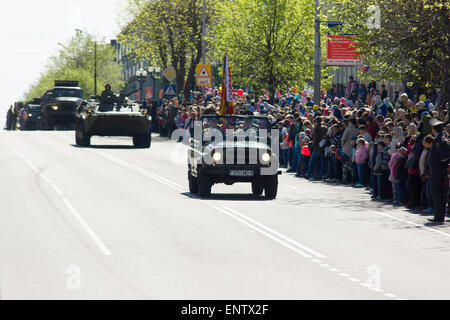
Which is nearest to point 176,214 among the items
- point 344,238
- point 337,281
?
point 344,238

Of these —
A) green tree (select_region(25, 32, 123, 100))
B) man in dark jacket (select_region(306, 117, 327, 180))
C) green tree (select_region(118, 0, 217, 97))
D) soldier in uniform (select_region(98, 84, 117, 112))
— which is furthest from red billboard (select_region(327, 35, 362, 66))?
green tree (select_region(25, 32, 123, 100))

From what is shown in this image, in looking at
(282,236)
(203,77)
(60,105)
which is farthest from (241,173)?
(60,105)

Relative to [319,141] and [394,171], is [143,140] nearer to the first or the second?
[319,141]

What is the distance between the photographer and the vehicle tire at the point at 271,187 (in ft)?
73.2

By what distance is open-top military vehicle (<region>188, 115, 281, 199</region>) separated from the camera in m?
21.8

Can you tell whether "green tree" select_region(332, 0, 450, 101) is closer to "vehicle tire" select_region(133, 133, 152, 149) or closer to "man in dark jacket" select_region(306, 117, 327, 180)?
"man in dark jacket" select_region(306, 117, 327, 180)

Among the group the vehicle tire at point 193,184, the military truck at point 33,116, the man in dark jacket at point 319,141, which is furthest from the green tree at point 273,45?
the military truck at point 33,116

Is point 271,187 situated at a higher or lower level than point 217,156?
lower

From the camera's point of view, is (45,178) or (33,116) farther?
(33,116)

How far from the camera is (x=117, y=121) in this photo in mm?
40469

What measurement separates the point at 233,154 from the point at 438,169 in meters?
4.73

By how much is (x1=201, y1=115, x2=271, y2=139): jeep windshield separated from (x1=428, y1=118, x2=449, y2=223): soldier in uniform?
482cm

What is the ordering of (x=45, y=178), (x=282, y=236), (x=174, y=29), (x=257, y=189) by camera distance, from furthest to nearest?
(x=174, y=29)
(x=45, y=178)
(x=257, y=189)
(x=282, y=236)
